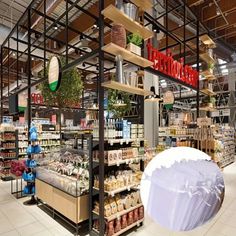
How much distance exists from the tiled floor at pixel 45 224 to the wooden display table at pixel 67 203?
289 millimetres

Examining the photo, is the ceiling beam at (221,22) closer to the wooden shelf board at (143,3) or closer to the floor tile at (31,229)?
the wooden shelf board at (143,3)

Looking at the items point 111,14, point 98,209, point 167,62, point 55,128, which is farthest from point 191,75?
point 55,128

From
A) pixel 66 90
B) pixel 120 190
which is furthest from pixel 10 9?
pixel 120 190

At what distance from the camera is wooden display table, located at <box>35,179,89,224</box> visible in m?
3.41

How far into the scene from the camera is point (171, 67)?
5066 millimetres

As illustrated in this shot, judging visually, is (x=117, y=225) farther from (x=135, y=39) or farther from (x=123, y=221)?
(x=135, y=39)

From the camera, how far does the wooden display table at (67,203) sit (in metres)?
3.41

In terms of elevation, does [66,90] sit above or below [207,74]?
below

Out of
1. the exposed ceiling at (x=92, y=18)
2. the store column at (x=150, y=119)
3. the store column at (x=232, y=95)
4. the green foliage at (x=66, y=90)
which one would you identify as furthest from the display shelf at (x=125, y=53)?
the store column at (x=232, y=95)

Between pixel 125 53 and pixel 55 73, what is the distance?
1.58m

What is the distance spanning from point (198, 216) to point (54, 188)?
11.7 feet

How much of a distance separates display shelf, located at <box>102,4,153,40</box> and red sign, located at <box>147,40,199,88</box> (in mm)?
573

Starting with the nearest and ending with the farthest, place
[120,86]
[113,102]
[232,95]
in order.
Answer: [120,86], [113,102], [232,95]

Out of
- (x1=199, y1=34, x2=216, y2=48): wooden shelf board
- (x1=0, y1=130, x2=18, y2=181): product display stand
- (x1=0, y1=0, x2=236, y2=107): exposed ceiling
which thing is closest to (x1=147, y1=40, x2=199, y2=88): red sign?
(x1=0, y1=0, x2=236, y2=107): exposed ceiling
